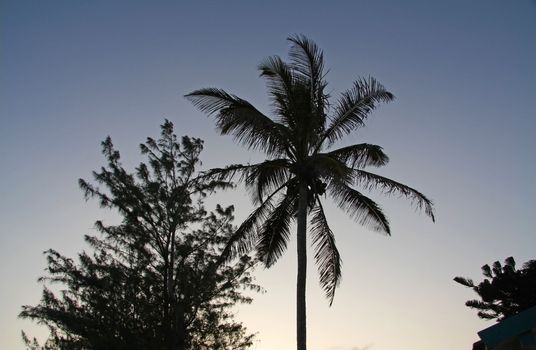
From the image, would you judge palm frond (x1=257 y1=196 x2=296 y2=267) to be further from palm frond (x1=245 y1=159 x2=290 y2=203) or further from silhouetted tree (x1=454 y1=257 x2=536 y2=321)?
silhouetted tree (x1=454 y1=257 x2=536 y2=321)

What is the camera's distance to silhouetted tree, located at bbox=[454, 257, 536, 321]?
21.2m

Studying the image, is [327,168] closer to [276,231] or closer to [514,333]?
[276,231]

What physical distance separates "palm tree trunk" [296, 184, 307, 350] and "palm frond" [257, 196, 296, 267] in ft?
4.29

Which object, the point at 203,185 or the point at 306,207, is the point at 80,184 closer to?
the point at 203,185

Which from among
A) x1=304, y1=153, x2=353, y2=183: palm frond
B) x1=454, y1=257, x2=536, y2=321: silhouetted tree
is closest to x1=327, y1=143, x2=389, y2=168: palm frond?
x1=304, y1=153, x2=353, y2=183: palm frond

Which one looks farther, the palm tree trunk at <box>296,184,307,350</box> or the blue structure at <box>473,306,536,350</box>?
the blue structure at <box>473,306,536,350</box>

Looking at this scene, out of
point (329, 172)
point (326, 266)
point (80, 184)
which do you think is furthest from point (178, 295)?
point (329, 172)

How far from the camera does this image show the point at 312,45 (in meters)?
15.3

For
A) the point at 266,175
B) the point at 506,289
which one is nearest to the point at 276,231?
the point at 266,175

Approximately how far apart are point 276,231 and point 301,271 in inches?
92.3

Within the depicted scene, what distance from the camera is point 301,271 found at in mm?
13266

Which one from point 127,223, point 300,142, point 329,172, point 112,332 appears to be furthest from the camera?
point 127,223

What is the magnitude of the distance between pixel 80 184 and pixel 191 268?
553cm

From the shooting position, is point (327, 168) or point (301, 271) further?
point (327, 168)
